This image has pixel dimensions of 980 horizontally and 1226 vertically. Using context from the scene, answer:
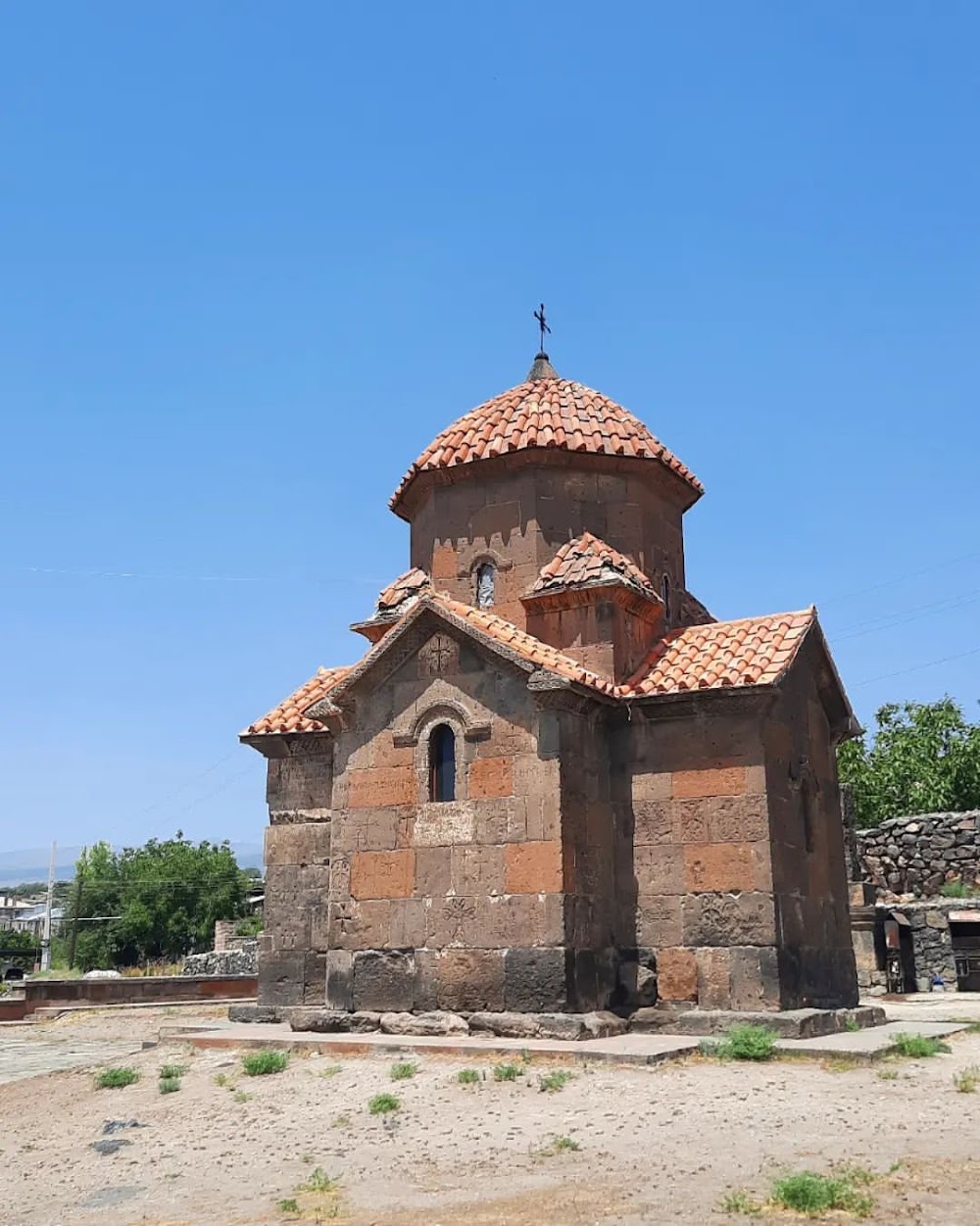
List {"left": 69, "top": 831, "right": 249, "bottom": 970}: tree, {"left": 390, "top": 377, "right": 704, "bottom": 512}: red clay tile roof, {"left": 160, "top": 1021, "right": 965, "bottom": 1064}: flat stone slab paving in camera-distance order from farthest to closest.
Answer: {"left": 69, "top": 831, "right": 249, "bottom": 970}: tree → {"left": 390, "top": 377, "right": 704, "bottom": 512}: red clay tile roof → {"left": 160, "top": 1021, "right": 965, "bottom": 1064}: flat stone slab paving

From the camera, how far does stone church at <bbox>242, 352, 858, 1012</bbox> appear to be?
1093cm

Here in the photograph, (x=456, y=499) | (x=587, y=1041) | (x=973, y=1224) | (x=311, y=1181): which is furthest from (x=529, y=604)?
(x=973, y=1224)

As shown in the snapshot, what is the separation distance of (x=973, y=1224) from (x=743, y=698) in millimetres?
6806

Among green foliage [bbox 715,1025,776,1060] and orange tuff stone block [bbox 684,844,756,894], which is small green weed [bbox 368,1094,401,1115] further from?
orange tuff stone block [bbox 684,844,756,894]

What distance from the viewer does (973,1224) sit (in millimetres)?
4789

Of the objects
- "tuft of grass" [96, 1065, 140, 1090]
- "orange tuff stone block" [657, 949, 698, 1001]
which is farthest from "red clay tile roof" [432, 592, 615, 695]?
"tuft of grass" [96, 1065, 140, 1090]

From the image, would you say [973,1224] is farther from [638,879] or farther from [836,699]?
[836,699]

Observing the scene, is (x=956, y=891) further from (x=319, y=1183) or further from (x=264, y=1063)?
(x=319, y=1183)

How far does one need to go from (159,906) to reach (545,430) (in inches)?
1669

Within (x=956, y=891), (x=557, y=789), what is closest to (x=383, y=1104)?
(x=557, y=789)

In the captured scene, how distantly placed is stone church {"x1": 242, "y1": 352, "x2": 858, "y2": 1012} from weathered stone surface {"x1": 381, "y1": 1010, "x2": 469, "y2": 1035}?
123 millimetres

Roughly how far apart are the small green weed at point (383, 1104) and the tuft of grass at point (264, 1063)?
5.91 ft

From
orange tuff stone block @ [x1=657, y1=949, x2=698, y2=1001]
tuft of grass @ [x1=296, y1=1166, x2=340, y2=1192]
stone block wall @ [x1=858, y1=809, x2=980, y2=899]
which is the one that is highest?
stone block wall @ [x1=858, y1=809, x2=980, y2=899]

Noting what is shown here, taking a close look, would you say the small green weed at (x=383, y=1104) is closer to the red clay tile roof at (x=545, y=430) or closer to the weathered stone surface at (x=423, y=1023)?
the weathered stone surface at (x=423, y=1023)
